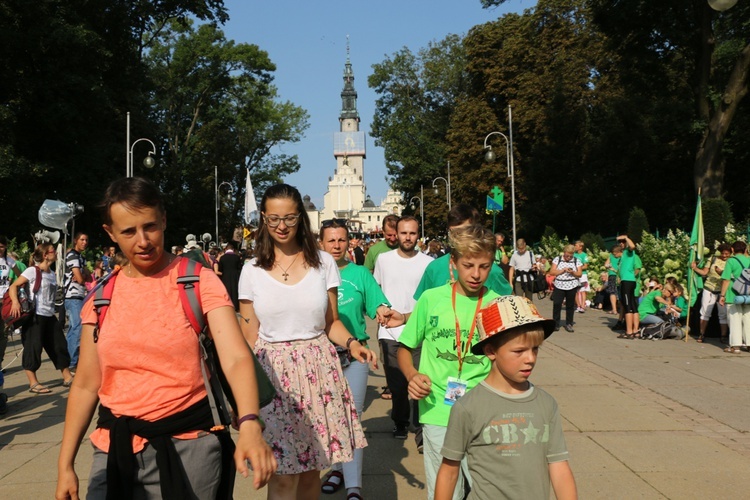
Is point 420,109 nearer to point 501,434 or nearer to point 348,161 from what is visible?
point 501,434

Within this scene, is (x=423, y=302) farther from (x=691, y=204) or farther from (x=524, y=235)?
(x=524, y=235)

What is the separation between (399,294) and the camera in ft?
22.9

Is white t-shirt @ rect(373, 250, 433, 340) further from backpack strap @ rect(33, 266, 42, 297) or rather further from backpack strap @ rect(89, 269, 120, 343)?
backpack strap @ rect(33, 266, 42, 297)

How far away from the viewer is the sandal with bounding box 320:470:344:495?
208 inches

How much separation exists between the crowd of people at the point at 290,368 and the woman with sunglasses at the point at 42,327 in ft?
16.3

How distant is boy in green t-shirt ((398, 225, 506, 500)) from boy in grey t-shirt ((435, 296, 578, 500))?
0.69 meters

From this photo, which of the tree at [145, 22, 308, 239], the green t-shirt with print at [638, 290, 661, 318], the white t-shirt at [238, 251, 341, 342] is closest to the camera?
the white t-shirt at [238, 251, 341, 342]

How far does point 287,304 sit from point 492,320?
49.5 inches

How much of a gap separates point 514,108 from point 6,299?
37.2m

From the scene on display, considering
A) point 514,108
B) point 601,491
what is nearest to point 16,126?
point 514,108

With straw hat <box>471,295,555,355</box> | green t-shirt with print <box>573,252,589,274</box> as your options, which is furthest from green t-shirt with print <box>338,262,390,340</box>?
green t-shirt with print <box>573,252,589,274</box>

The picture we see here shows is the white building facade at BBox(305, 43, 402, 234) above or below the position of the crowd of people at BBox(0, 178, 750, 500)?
above

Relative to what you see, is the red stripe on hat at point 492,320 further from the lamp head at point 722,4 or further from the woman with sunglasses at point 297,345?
the lamp head at point 722,4

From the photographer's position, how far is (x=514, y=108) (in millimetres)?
43469
